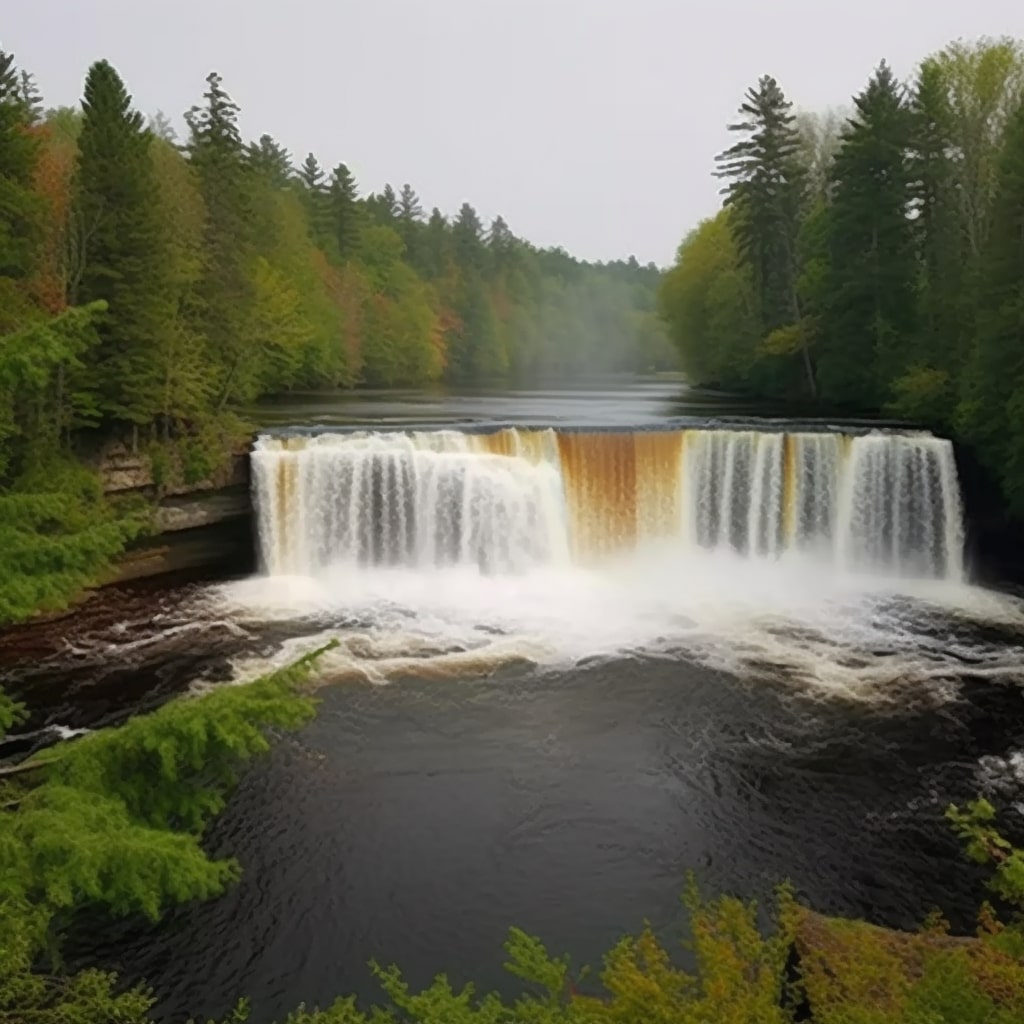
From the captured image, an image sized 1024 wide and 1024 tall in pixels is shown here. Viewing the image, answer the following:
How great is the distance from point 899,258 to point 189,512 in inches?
891

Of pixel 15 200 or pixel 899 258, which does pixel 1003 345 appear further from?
pixel 15 200

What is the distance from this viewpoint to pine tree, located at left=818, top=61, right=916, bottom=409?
2895 centimetres

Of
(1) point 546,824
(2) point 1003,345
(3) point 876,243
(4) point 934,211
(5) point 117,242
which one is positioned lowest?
(1) point 546,824

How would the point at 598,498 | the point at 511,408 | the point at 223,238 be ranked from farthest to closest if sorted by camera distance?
the point at 511,408 → the point at 223,238 → the point at 598,498

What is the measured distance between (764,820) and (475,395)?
3561 cm

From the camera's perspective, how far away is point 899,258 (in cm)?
2925

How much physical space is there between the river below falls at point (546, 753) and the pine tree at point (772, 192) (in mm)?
18656

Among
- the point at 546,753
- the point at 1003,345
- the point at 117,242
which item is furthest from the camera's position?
the point at 1003,345

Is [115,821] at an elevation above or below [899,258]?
below

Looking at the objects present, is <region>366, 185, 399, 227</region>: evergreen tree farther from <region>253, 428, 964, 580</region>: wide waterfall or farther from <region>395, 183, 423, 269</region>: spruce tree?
<region>253, 428, 964, 580</region>: wide waterfall

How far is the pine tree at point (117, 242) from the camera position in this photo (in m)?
19.7

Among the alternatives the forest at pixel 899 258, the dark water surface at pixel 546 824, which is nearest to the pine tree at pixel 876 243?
the forest at pixel 899 258

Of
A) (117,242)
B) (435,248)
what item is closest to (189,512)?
(117,242)

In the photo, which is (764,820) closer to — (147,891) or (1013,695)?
(1013,695)
